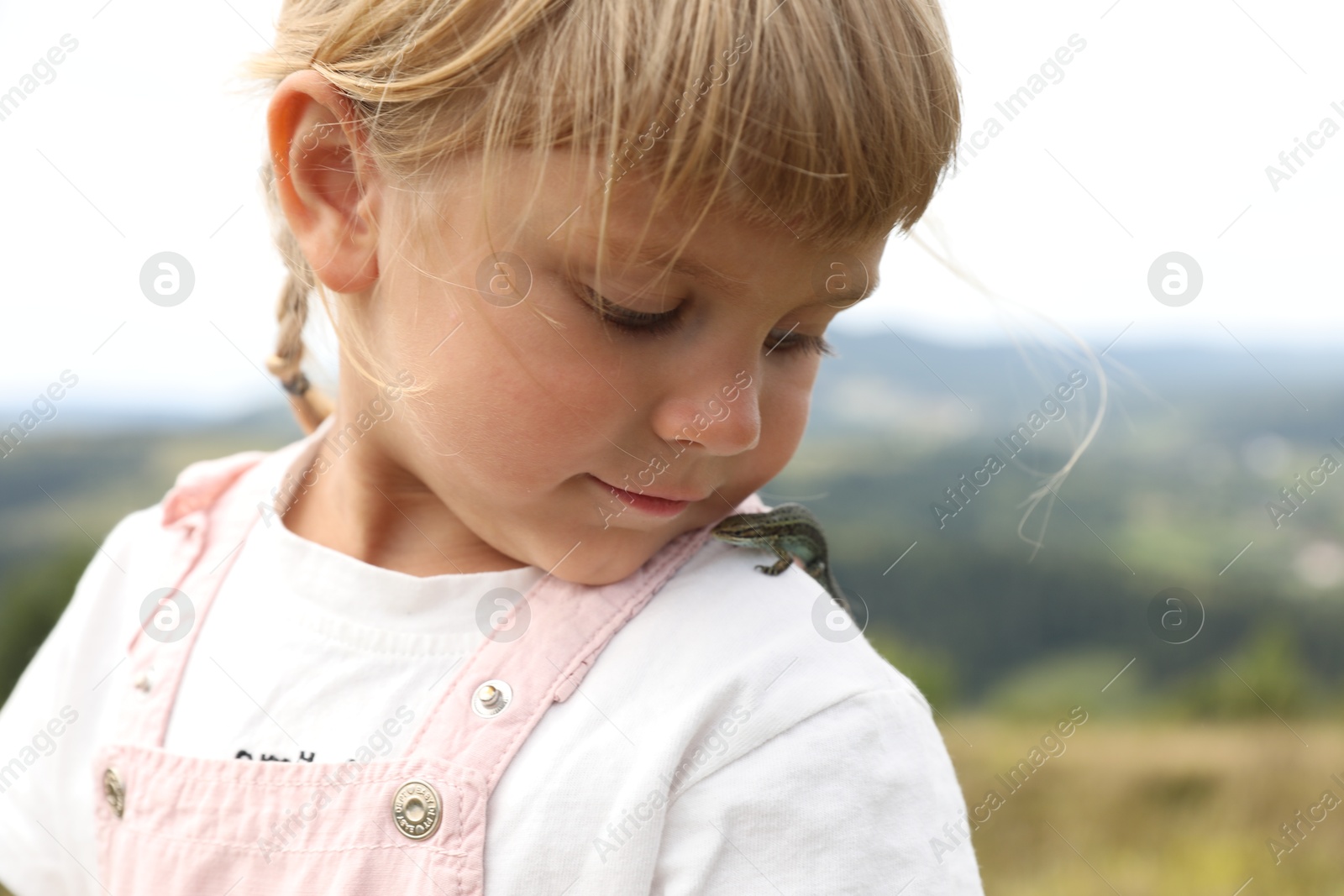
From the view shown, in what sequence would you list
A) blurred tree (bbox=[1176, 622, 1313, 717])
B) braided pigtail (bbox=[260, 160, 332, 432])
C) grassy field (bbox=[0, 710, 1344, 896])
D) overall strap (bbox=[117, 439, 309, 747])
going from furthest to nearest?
1. blurred tree (bbox=[1176, 622, 1313, 717])
2. grassy field (bbox=[0, 710, 1344, 896])
3. braided pigtail (bbox=[260, 160, 332, 432])
4. overall strap (bbox=[117, 439, 309, 747])

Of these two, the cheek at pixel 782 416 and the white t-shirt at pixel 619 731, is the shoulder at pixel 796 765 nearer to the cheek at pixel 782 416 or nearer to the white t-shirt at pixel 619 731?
the white t-shirt at pixel 619 731

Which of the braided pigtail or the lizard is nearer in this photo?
the lizard

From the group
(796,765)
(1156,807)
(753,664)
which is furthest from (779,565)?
(1156,807)

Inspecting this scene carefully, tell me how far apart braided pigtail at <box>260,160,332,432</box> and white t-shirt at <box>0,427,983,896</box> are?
0.98 feet

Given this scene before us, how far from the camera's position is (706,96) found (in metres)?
0.90

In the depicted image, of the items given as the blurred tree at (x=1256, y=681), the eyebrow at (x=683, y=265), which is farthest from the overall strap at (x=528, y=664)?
the blurred tree at (x=1256, y=681)

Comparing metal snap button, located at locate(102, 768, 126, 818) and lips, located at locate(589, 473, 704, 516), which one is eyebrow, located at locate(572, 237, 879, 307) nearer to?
lips, located at locate(589, 473, 704, 516)

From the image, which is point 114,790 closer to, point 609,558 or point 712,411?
point 609,558

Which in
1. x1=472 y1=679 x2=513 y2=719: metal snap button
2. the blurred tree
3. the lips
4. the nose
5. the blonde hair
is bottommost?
the blurred tree

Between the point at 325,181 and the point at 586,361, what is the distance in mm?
456

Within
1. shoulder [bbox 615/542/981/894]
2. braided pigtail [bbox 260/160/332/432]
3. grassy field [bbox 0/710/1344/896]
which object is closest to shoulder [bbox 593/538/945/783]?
shoulder [bbox 615/542/981/894]

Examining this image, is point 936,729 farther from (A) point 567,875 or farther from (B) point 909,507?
(B) point 909,507

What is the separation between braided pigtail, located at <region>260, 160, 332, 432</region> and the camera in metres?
1.42

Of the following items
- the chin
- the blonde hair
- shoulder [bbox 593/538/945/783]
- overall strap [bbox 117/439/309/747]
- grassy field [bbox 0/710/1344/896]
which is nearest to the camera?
the blonde hair
